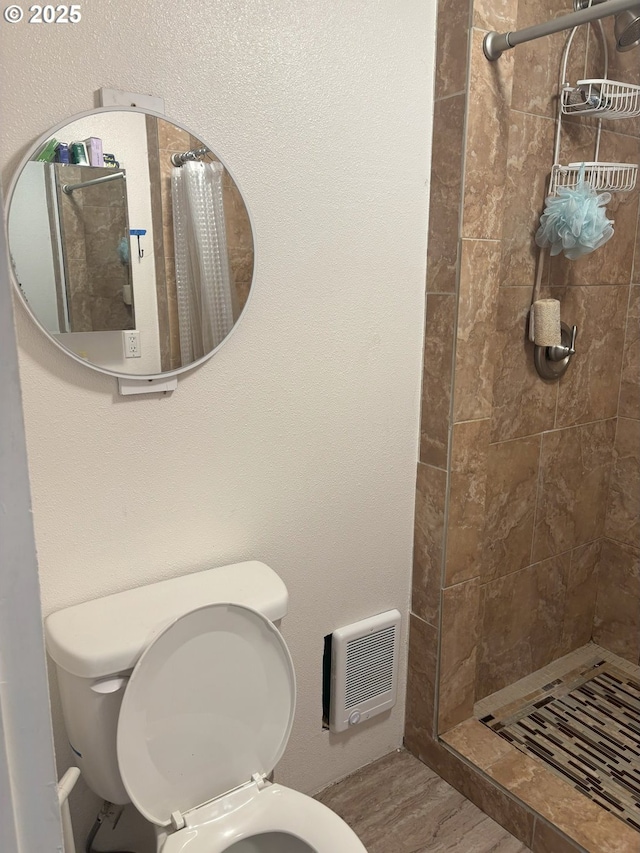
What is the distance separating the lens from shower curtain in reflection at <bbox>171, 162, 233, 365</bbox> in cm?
134

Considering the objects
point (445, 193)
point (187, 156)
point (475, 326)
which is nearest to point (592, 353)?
point (475, 326)

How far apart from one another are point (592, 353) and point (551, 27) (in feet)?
3.52

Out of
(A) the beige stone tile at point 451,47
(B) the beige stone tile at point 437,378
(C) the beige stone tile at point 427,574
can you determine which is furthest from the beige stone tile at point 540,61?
(C) the beige stone tile at point 427,574

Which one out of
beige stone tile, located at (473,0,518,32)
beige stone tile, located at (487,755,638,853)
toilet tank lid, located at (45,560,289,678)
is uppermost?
beige stone tile, located at (473,0,518,32)

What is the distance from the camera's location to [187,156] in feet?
4.36

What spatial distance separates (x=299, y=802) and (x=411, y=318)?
1.16m

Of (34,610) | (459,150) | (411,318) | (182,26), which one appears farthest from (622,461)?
(34,610)

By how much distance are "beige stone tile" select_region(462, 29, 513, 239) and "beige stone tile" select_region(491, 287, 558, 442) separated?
1.00 ft

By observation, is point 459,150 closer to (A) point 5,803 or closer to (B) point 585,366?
(B) point 585,366

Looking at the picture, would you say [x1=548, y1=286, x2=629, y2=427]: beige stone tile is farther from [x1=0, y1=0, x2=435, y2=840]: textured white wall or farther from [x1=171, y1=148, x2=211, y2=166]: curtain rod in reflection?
[x1=171, y1=148, x2=211, y2=166]: curtain rod in reflection

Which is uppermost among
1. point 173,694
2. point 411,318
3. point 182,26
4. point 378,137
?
point 182,26

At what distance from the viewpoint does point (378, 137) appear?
5.20ft

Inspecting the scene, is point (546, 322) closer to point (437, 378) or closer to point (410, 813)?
point (437, 378)

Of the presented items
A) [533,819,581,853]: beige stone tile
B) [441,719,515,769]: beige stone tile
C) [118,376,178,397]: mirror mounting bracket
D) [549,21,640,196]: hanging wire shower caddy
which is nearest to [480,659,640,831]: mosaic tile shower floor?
[441,719,515,769]: beige stone tile
